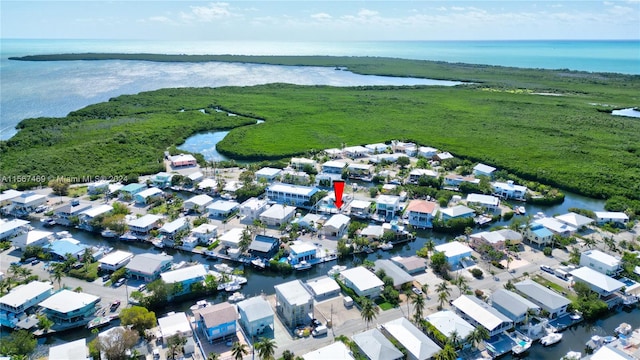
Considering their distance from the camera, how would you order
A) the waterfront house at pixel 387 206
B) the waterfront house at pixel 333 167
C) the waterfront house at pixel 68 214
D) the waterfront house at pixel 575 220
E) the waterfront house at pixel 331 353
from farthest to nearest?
the waterfront house at pixel 333 167 < the waterfront house at pixel 387 206 < the waterfront house at pixel 68 214 < the waterfront house at pixel 575 220 < the waterfront house at pixel 331 353

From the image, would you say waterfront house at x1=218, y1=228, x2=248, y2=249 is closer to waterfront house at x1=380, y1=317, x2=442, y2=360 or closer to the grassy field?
waterfront house at x1=380, y1=317, x2=442, y2=360

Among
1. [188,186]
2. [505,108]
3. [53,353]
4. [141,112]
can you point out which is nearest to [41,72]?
[141,112]

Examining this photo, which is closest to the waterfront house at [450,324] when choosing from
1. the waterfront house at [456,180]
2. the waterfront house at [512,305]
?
the waterfront house at [512,305]

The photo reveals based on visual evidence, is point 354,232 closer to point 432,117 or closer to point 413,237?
point 413,237

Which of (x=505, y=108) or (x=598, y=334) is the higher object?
(x=505, y=108)

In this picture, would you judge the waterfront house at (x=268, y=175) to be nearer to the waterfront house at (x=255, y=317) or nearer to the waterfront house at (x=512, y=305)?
the waterfront house at (x=255, y=317)

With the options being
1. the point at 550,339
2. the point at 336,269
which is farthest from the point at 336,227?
the point at 550,339
